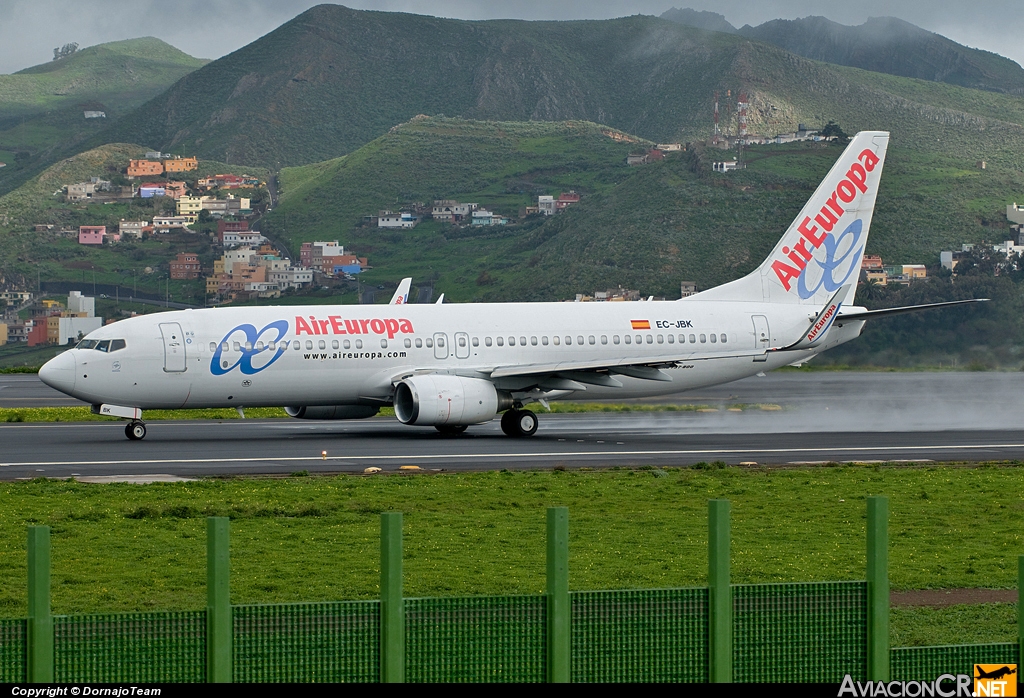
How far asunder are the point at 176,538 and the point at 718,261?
144 meters

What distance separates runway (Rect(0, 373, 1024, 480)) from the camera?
33844 millimetres

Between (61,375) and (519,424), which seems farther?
(519,424)

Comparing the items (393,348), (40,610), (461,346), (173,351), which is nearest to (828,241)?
(461,346)

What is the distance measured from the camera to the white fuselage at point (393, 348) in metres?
39.8

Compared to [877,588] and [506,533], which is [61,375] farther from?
[877,588]

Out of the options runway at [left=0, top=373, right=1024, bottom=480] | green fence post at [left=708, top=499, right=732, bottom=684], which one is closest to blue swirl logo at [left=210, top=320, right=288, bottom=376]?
runway at [left=0, top=373, right=1024, bottom=480]

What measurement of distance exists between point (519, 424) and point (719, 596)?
32.2m

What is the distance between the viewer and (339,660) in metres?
10.3

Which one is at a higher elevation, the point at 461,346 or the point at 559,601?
the point at 461,346

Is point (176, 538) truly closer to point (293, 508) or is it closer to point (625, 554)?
point (293, 508)

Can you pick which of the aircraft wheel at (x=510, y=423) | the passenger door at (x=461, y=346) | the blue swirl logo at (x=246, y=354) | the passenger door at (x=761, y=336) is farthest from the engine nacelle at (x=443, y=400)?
the passenger door at (x=761, y=336)

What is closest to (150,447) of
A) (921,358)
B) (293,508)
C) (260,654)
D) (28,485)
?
(28,485)

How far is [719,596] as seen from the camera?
10.5 m

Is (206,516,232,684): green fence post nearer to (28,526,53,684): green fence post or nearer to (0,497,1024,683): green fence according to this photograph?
(0,497,1024,683): green fence
